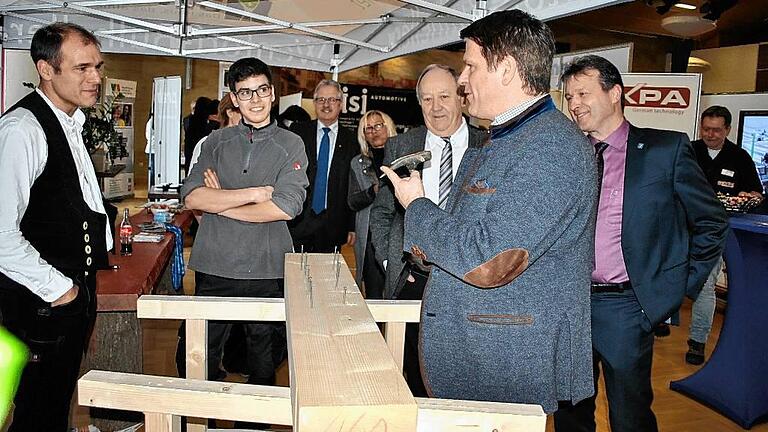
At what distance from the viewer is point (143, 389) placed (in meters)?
1.09

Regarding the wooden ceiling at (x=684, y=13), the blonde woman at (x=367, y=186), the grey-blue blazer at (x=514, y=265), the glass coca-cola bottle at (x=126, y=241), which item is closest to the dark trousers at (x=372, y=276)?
the blonde woman at (x=367, y=186)

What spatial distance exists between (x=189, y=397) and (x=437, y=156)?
149 centimetres

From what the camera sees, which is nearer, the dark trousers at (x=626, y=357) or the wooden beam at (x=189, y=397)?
the wooden beam at (x=189, y=397)

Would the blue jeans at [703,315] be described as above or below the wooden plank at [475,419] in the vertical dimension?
below

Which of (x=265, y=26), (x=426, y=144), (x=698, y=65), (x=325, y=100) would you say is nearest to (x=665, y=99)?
(x=325, y=100)

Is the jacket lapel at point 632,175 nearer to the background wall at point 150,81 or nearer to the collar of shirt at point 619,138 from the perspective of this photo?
the collar of shirt at point 619,138

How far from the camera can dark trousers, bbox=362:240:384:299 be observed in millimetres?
3389

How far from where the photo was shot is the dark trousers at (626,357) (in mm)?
2102

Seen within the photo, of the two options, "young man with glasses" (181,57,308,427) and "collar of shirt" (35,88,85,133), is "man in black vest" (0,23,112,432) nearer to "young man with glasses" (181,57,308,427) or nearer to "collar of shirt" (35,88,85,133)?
"collar of shirt" (35,88,85,133)

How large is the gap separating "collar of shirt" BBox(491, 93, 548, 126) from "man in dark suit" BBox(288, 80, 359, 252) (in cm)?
251

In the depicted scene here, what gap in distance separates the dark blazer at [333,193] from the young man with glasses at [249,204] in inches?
53.9

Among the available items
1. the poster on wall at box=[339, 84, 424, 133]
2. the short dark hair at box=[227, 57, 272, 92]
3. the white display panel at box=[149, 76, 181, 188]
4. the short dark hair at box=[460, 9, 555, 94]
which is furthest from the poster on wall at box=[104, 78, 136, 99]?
the short dark hair at box=[460, 9, 555, 94]

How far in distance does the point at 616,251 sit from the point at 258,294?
1244 millimetres

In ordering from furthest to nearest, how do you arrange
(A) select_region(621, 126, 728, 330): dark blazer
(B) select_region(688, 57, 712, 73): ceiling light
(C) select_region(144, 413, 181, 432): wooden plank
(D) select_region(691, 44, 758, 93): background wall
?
1. (D) select_region(691, 44, 758, 93): background wall
2. (B) select_region(688, 57, 712, 73): ceiling light
3. (A) select_region(621, 126, 728, 330): dark blazer
4. (C) select_region(144, 413, 181, 432): wooden plank
